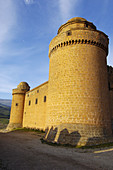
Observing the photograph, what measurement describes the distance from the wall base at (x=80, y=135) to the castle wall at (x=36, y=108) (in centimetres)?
951

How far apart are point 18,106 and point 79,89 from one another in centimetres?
2199

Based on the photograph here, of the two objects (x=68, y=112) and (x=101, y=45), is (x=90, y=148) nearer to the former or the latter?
(x=68, y=112)

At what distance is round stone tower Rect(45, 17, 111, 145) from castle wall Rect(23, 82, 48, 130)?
7796mm

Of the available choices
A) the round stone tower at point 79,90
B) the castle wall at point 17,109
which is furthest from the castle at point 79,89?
the castle wall at point 17,109

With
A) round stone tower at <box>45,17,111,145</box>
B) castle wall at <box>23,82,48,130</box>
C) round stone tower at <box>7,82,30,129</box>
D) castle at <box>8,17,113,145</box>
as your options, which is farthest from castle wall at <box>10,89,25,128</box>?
round stone tower at <box>45,17,111,145</box>

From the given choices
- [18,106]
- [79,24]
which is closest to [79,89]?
[79,24]

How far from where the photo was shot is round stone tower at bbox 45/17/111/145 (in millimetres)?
11398

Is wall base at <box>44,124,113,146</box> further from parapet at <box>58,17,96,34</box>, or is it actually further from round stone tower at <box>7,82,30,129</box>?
round stone tower at <box>7,82,30,129</box>

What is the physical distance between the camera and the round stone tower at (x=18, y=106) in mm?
29766

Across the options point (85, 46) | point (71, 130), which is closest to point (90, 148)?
point (71, 130)

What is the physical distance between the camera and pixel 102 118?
481 inches

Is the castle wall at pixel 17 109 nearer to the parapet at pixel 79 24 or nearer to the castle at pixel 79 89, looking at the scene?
the castle at pixel 79 89

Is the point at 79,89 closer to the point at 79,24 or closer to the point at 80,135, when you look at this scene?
the point at 80,135

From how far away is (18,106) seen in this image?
101 feet
